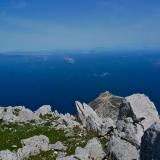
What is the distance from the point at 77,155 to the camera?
76.2 feet

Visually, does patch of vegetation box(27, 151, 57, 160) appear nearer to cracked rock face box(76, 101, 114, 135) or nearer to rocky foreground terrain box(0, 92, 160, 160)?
rocky foreground terrain box(0, 92, 160, 160)

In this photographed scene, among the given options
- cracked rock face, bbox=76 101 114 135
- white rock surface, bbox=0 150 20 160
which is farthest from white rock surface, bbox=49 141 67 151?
cracked rock face, bbox=76 101 114 135

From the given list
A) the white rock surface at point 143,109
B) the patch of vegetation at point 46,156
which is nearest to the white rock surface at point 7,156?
the patch of vegetation at point 46,156

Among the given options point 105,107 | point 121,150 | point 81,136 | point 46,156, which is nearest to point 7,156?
point 46,156

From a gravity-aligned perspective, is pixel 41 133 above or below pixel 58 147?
below

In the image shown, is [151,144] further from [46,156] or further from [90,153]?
[46,156]

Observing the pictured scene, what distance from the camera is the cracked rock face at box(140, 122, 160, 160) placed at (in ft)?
45.4

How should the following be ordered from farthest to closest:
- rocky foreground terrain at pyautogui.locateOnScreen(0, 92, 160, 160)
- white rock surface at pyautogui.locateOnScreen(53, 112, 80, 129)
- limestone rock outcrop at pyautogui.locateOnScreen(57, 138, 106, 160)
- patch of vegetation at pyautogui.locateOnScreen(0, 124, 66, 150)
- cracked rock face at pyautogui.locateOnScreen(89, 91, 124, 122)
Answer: cracked rock face at pyautogui.locateOnScreen(89, 91, 124, 122)
white rock surface at pyautogui.locateOnScreen(53, 112, 80, 129)
patch of vegetation at pyautogui.locateOnScreen(0, 124, 66, 150)
rocky foreground terrain at pyautogui.locateOnScreen(0, 92, 160, 160)
limestone rock outcrop at pyautogui.locateOnScreen(57, 138, 106, 160)

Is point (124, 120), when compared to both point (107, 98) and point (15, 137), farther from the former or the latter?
point (107, 98)

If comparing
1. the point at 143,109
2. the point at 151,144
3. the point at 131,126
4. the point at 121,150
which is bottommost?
the point at 121,150

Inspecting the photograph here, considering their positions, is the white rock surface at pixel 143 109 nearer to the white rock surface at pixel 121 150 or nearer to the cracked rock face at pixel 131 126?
the cracked rock face at pixel 131 126

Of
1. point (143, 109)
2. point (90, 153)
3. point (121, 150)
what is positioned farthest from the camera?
point (143, 109)

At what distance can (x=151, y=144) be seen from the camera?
558 inches

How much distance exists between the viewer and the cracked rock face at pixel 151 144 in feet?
45.4
